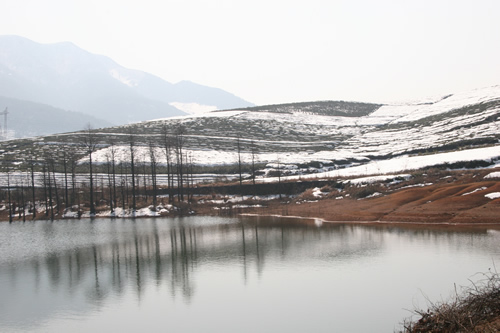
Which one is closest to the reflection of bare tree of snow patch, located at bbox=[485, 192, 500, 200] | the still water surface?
the still water surface

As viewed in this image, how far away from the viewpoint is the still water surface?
2388 centimetres

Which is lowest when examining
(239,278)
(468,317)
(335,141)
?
(239,278)

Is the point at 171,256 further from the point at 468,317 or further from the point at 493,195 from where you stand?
the point at 493,195

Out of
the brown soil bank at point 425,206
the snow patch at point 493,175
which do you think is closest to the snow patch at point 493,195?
the brown soil bank at point 425,206

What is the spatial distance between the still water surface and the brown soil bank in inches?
164

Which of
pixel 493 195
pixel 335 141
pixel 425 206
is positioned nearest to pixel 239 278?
pixel 425 206

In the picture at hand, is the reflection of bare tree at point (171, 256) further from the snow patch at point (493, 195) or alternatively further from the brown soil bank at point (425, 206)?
the snow patch at point (493, 195)

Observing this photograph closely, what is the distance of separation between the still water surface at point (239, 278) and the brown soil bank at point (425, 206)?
4160mm

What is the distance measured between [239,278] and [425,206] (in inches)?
1142

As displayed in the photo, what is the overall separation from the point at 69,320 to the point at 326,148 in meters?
120

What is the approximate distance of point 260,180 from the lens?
92.2m

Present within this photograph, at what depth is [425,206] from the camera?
169 feet

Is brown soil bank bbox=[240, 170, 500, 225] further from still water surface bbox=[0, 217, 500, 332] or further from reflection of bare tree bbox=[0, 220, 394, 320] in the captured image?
reflection of bare tree bbox=[0, 220, 394, 320]

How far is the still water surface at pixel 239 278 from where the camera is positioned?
23.9 meters
